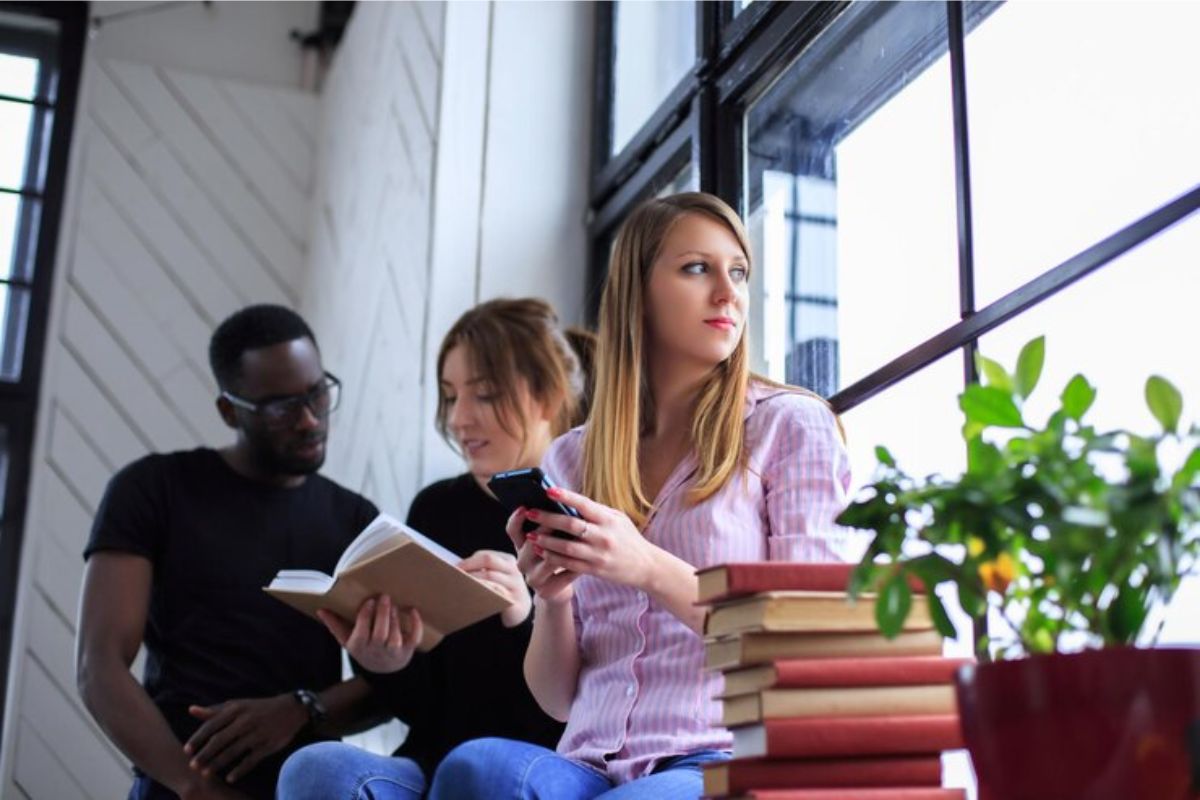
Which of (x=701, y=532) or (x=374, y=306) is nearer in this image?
(x=701, y=532)

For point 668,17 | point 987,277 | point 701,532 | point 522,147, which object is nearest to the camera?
point 701,532

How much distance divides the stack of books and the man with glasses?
1369 millimetres

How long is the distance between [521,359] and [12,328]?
2188 millimetres

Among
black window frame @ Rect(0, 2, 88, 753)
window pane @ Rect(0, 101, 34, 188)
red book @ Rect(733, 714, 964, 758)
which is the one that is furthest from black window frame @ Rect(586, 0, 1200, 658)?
window pane @ Rect(0, 101, 34, 188)

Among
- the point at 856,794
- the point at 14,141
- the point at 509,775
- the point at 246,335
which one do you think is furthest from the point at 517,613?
the point at 14,141

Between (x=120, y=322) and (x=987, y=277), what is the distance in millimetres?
2933

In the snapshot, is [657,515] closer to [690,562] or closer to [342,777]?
[690,562]

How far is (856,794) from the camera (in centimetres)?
122

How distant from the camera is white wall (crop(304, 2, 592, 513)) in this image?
11.0 feet

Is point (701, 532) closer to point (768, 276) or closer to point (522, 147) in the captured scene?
point (768, 276)

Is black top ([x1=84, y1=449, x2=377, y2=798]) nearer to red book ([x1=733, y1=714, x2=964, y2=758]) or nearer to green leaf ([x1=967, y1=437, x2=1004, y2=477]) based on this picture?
red book ([x1=733, y1=714, x2=964, y2=758])

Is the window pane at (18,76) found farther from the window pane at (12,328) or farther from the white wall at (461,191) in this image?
the white wall at (461,191)

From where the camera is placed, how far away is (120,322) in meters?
4.30

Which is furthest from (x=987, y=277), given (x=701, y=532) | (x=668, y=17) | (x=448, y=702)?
(x=668, y=17)
